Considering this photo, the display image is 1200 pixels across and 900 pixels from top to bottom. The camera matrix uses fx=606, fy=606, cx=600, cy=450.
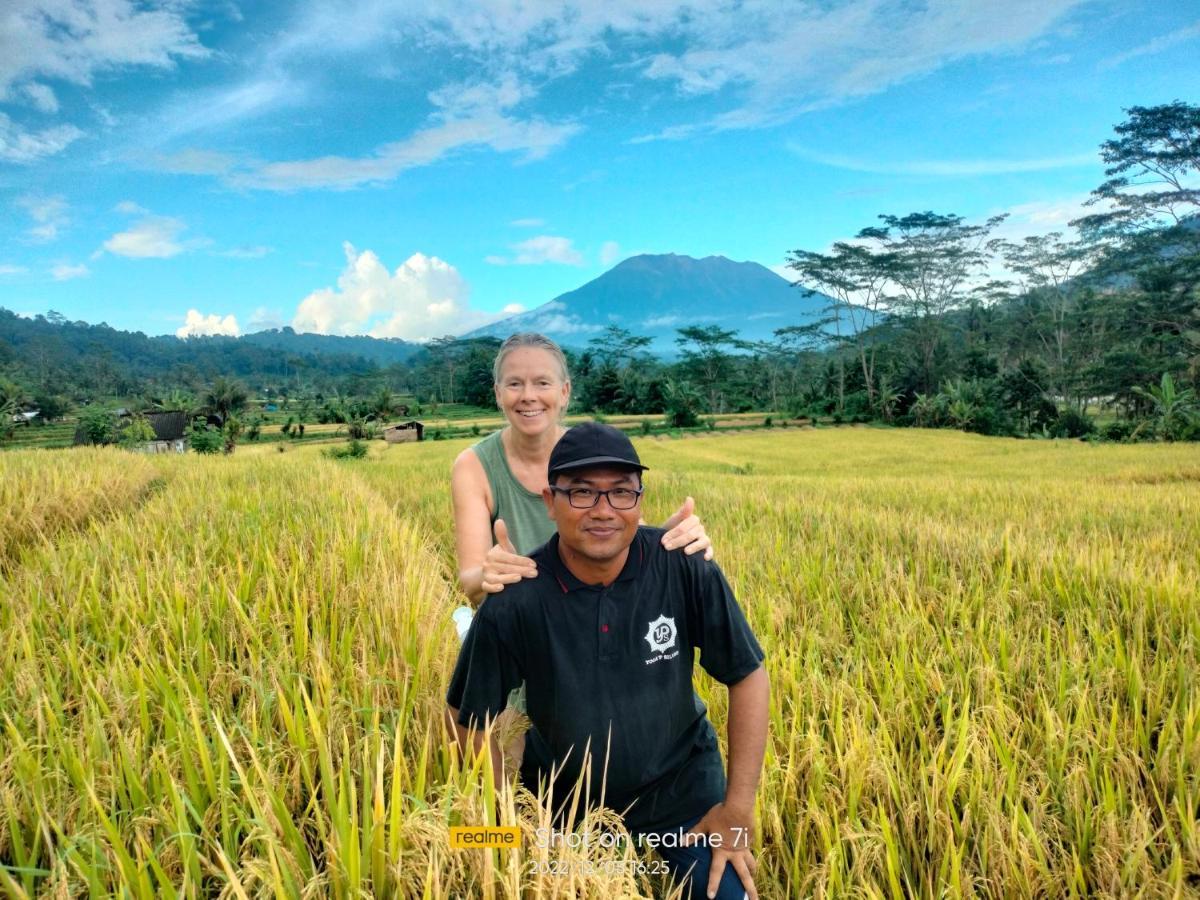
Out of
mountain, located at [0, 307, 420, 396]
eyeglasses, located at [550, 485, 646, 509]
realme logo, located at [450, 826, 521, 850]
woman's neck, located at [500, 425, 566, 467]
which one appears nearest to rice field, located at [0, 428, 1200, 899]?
realme logo, located at [450, 826, 521, 850]

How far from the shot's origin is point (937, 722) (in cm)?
228

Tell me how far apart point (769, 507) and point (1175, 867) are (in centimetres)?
510

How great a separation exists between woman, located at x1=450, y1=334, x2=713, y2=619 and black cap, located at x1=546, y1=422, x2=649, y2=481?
882 millimetres

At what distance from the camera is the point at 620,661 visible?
139 centimetres

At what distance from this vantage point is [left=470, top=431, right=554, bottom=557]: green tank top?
2.38 metres

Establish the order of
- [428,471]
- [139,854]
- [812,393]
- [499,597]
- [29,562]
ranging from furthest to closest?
[812,393] < [428,471] < [29,562] < [499,597] < [139,854]

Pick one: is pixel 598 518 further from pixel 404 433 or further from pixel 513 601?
pixel 404 433

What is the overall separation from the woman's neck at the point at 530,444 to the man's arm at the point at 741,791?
3.91 ft

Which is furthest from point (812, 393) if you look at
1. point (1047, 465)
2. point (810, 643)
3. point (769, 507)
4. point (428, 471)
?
point (810, 643)

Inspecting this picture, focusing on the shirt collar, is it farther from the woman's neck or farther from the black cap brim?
the woman's neck

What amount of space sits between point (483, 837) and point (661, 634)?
1.86 ft

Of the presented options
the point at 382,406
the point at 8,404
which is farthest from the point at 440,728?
the point at 8,404

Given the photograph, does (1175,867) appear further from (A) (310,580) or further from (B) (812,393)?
(B) (812,393)

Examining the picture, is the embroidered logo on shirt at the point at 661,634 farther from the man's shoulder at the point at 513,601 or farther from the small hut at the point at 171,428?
the small hut at the point at 171,428
